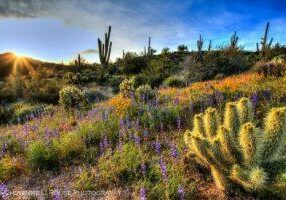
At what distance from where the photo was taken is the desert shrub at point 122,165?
5.85 meters

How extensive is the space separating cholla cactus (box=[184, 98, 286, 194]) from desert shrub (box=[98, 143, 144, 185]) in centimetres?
111

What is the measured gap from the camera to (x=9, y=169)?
677 cm

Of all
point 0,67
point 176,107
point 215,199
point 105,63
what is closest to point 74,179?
point 215,199

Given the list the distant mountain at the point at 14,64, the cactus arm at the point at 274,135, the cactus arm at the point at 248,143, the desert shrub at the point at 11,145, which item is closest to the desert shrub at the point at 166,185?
the cactus arm at the point at 248,143

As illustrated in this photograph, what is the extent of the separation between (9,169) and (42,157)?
1.95 ft

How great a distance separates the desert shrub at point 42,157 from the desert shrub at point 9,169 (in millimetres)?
222

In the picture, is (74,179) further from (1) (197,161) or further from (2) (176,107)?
(2) (176,107)

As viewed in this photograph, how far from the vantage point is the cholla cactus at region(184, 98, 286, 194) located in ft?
15.7

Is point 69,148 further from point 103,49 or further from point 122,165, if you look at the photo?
point 103,49

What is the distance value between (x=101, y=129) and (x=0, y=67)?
33.6 meters

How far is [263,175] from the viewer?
15.1ft

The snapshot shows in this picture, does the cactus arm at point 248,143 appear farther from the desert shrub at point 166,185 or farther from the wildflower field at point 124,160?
the desert shrub at point 166,185

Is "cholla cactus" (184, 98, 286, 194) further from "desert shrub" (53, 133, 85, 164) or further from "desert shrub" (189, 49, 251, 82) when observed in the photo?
"desert shrub" (189, 49, 251, 82)

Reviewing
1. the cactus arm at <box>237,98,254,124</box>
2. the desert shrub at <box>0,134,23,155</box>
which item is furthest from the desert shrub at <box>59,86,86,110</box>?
the cactus arm at <box>237,98,254,124</box>
